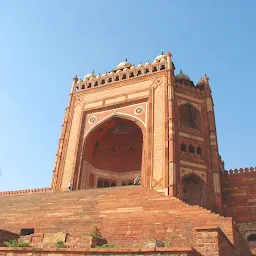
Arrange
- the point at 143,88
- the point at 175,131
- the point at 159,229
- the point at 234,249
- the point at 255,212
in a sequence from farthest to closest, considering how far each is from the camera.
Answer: the point at 143,88 < the point at 175,131 < the point at 255,212 < the point at 159,229 < the point at 234,249

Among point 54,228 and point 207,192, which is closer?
point 54,228

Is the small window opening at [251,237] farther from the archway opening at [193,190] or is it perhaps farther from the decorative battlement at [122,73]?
the decorative battlement at [122,73]

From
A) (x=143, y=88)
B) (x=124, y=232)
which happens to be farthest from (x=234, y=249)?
(x=143, y=88)

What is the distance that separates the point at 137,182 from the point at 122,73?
28.2 ft

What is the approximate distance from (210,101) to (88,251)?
1742 cm

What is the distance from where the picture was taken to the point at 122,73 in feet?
80.1

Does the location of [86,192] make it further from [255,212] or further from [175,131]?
[255,212]

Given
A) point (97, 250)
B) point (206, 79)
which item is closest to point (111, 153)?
point (206, 79)

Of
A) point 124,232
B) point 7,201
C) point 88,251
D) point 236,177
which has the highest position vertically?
point 236,177

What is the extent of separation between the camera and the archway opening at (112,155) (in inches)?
909

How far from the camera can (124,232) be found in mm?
10938

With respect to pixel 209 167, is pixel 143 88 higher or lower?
higher

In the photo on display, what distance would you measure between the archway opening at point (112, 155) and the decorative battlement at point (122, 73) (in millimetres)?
3526

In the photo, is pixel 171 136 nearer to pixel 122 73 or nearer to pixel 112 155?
pixel 122 73
